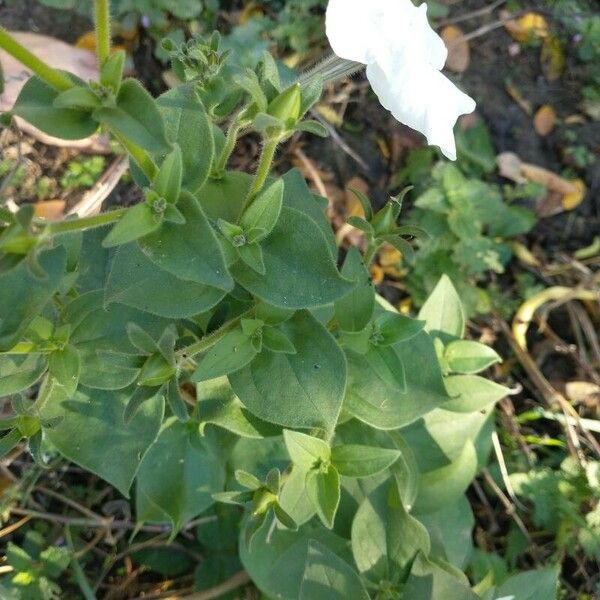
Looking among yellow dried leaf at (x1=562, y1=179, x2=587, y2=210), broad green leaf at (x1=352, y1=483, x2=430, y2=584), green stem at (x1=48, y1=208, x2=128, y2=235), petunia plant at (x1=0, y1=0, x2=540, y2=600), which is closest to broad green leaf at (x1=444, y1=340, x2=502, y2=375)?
petunia plant at (x1=0, y1=0, x2=540, y2=600)

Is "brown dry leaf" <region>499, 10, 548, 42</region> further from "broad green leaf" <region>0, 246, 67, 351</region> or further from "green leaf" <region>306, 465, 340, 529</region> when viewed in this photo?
"broad green leaf" <region>0, 246, 67, 351</region>

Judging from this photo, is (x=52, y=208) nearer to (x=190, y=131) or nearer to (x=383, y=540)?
(x=190, y=131)

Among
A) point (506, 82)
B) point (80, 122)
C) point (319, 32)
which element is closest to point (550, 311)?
point (506, 82)

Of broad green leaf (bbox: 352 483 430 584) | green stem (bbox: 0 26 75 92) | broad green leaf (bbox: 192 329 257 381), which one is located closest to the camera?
green stem (bbox: 0 26 75 92)

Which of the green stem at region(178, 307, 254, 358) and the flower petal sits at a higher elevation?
the flower petal

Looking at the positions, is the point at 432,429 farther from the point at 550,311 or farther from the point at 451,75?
the point at 451,75

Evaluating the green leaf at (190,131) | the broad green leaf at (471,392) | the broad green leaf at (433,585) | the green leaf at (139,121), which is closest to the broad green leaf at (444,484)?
the broad green leaf at (471,392)
